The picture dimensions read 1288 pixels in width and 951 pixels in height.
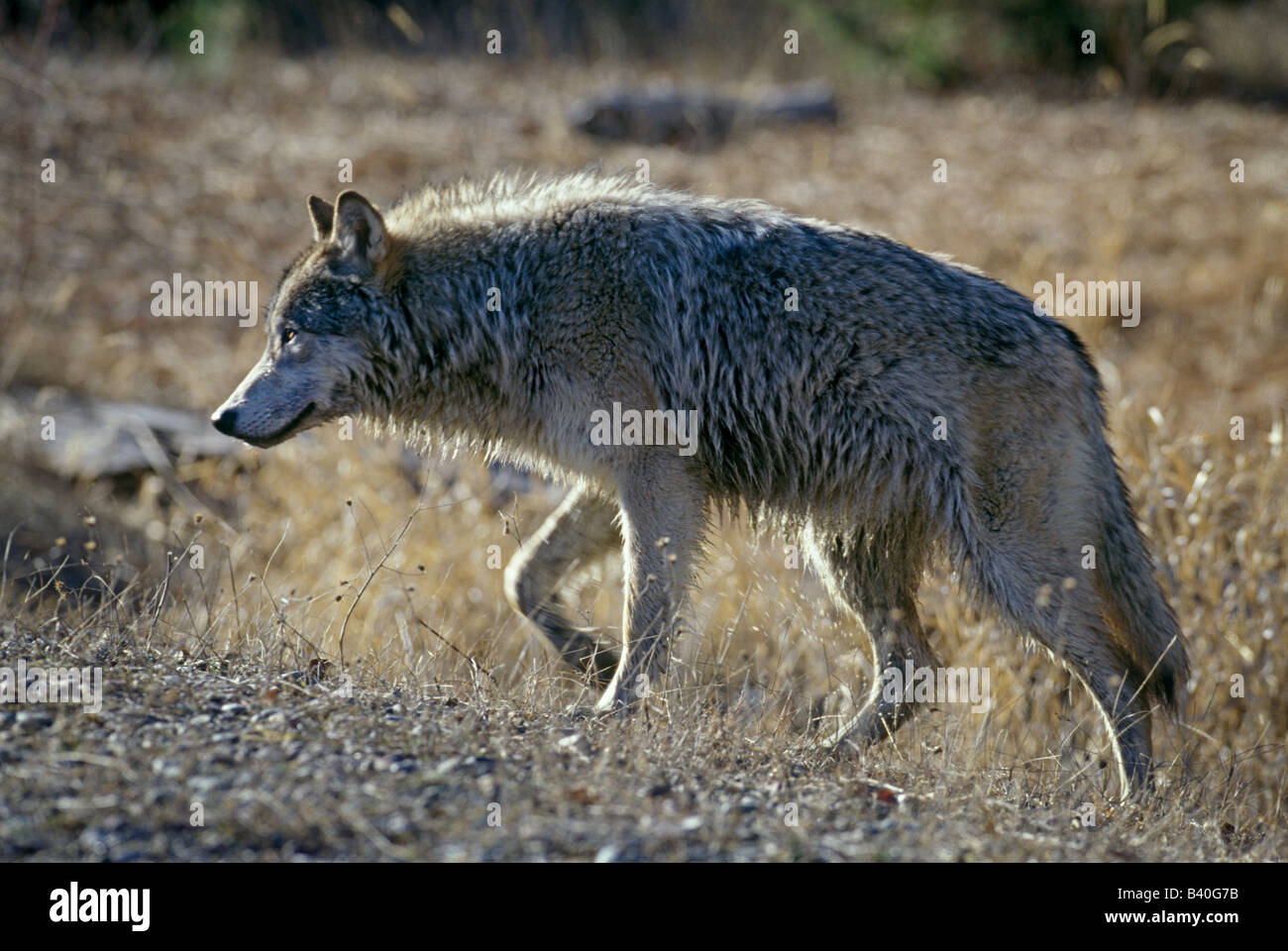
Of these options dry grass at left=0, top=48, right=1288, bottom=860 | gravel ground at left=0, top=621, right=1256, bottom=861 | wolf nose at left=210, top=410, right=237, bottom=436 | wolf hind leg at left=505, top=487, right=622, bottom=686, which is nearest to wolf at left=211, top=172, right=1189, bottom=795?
wolf nose at left=210, top=410, right=237, bottom=436

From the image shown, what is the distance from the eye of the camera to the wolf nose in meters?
5.22

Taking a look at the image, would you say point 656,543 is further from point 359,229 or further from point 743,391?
point 359,229

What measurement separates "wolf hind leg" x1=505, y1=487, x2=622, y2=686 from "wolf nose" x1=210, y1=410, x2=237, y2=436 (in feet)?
5.05

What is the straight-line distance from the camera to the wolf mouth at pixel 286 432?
17.4ft

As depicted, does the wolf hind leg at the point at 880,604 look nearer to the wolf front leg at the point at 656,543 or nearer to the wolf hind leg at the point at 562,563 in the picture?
the wolf front leg at the point at 656,543

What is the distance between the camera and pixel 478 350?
18.2 ft

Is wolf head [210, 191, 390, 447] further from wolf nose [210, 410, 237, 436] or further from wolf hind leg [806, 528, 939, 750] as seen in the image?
wolf hind leg [806, 528, 939, 750]

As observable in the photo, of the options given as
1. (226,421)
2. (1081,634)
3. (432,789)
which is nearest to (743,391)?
(1081,634)

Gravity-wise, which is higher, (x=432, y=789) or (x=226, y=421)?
(x=226, y=421)

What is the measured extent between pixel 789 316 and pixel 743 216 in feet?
2.09

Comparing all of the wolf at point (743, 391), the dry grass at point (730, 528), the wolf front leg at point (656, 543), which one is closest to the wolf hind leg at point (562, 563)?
the dry grass at point (730, 528)

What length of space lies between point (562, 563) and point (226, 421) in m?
1.74

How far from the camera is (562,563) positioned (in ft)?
19.8

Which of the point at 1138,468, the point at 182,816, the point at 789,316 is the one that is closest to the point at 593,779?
the point at 182,816
